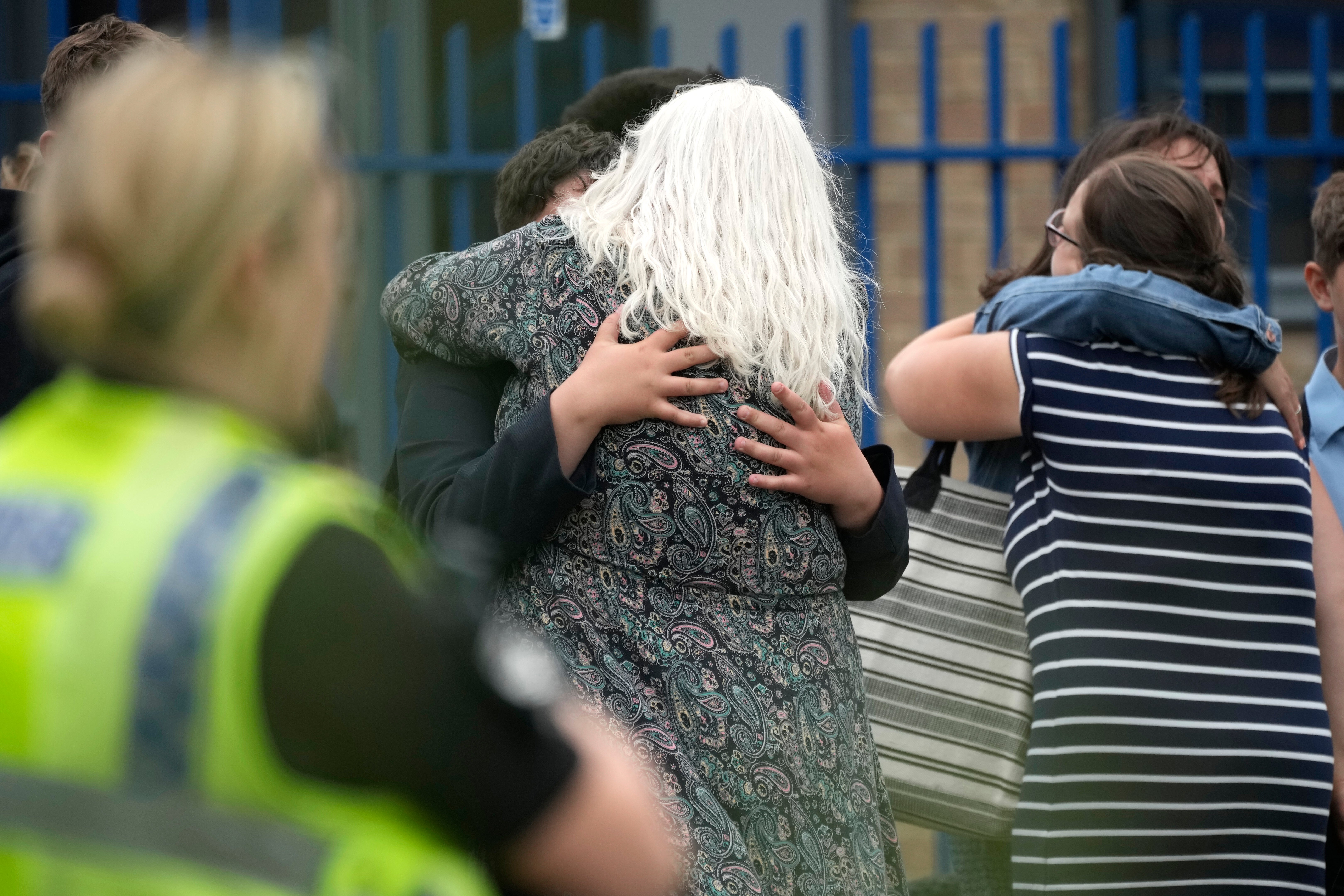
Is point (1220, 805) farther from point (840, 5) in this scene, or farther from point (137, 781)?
point (840, 5)

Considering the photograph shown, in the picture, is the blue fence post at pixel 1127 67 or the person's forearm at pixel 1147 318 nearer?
the person's forearm at pixel 1147 318

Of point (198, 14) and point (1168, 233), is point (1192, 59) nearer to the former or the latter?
point (1168, 233)

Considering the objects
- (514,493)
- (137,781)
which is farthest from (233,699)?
(514,493)

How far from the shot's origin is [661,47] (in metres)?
3.42

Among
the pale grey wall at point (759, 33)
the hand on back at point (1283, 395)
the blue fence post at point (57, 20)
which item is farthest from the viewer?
the pale grey wall at point (759, 33)

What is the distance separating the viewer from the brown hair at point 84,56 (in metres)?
2.05

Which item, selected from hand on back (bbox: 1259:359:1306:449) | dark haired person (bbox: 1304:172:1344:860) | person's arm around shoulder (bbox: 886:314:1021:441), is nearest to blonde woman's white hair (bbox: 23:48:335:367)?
person's arm around shoulder (bbox: 886:314:1021:441)

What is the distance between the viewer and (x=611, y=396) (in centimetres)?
153

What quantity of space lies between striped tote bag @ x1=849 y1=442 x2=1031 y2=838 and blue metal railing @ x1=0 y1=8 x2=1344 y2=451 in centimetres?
114

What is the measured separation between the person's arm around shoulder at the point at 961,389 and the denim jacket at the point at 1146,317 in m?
0.07

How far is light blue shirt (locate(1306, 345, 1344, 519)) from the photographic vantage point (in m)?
2.40

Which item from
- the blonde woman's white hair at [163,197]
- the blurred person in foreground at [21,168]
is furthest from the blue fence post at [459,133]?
the blonde woman's white hair at [163,197]

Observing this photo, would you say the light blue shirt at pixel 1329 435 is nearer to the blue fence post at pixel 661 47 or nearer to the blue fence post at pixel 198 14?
the blue fence post at pixel 661 47

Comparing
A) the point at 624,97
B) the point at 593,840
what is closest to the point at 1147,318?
the point at 624,97
